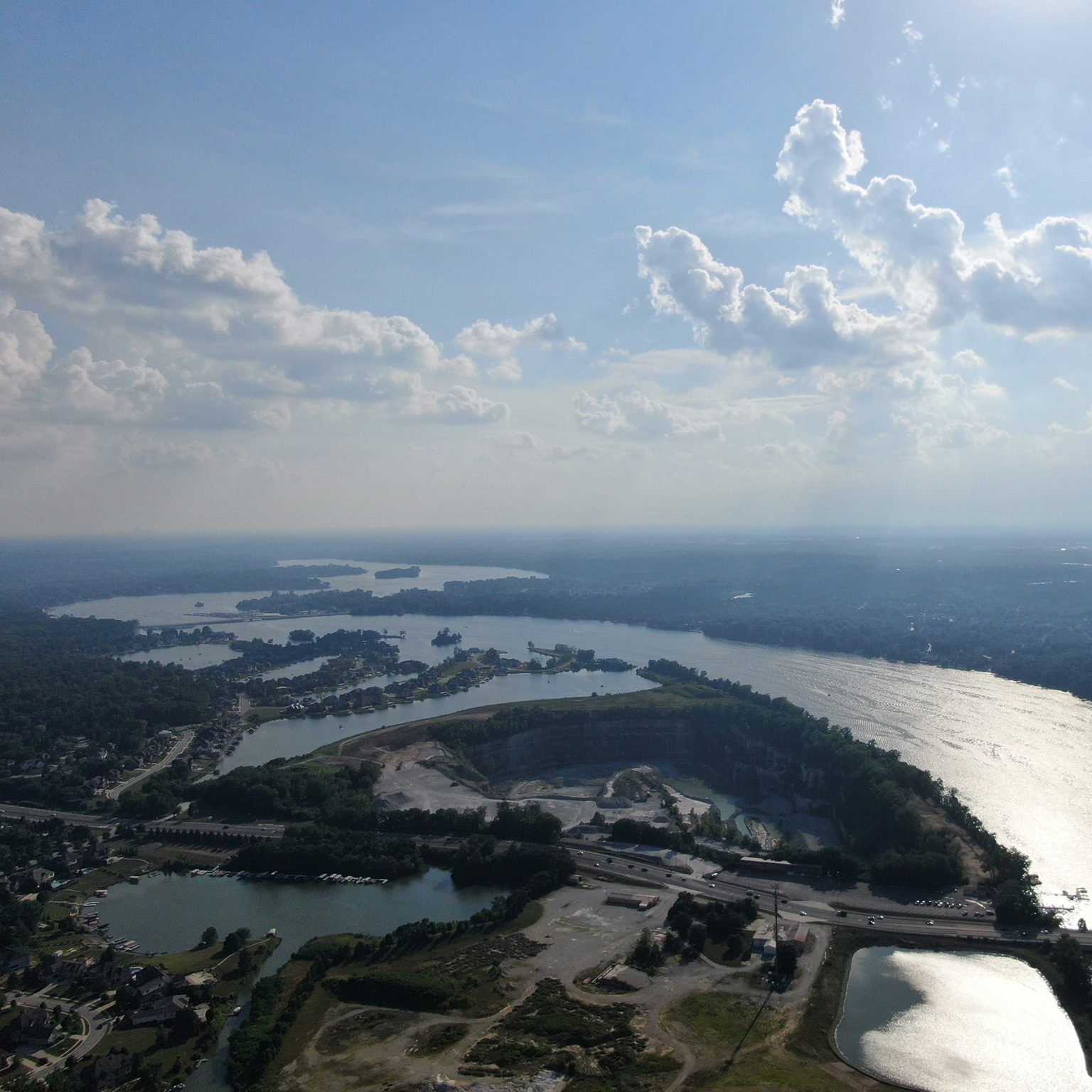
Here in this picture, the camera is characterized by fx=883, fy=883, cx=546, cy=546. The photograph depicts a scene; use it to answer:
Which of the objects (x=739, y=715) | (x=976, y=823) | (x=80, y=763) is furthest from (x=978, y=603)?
(x=80, y=763)

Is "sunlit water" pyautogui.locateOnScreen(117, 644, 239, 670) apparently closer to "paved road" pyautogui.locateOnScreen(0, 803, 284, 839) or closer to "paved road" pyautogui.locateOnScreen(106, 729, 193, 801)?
"paved road" pyautogui.locateOnScreen(106, 729, 193, 801)

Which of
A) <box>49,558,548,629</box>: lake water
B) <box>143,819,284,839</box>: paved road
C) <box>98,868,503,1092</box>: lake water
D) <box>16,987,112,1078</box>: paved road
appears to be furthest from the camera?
<box>49,558,548,629</box>: lake water

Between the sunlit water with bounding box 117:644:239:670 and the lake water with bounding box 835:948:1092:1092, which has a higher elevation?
the lake water with bounding box 835:948:1092:1092

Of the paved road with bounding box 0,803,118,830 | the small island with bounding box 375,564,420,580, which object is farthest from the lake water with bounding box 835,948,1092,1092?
the small island with bounding box 375,564,420,580

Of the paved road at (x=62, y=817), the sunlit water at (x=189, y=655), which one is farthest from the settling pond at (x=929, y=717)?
the paved road at (x=62, y=817)

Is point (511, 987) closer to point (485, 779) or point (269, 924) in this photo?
point (269, 924)

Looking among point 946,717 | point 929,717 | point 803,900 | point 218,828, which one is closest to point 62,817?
point 218,828
